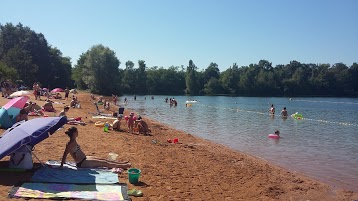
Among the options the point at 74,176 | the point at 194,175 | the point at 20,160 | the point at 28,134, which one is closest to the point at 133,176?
the point at 74,176

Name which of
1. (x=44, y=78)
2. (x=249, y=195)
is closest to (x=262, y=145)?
(x=249, y=195)

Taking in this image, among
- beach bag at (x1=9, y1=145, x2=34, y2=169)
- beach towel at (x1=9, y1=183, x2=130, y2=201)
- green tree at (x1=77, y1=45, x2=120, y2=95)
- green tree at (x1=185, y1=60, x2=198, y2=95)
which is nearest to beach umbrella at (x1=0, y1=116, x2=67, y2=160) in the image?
beach bag at (x1=9, y1=145, x2=34, y2=169)

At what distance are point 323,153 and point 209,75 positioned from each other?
390ft

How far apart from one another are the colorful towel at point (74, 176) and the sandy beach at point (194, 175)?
0.99 ft

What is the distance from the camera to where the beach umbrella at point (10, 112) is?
13398 mm

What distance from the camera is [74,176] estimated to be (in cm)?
777

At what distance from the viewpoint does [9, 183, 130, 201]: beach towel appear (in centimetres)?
646

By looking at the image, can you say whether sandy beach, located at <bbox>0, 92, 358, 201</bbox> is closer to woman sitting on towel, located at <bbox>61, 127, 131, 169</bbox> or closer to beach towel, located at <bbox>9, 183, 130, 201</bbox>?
beach towel, located at <bbox>9, 183, 130, 201</bbox>

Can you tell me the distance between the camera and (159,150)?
13.2 m

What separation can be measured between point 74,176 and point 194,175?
356 centimetres

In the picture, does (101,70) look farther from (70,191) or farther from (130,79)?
(70,191)

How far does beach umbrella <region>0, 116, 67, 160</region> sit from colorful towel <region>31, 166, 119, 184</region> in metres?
0.76

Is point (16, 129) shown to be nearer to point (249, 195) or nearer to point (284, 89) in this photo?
point (249, 195)

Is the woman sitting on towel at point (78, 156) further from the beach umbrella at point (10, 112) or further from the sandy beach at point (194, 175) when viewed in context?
the beach umbrella at point (10, 112)
